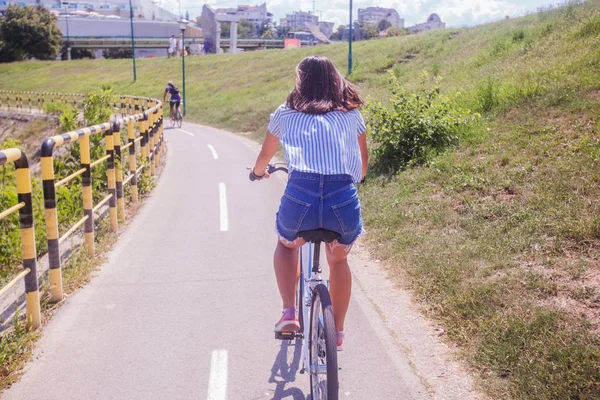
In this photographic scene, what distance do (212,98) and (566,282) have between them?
37569mm

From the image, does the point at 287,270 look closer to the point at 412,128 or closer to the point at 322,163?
the point at 322,163

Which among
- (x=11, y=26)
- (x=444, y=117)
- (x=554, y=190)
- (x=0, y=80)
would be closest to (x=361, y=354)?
(x=554, y=190)

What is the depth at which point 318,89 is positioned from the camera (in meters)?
3.83

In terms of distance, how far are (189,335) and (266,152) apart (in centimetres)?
189

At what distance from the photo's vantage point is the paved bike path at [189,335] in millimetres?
4332

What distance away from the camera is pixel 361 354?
4879mm

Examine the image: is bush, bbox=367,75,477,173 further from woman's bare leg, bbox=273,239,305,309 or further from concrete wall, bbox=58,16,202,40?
concrete wall, bbox=58,16,202,40

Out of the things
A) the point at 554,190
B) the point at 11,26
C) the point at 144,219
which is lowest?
the point at 144,219

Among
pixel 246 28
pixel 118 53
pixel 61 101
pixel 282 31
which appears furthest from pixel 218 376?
pixel 246 28

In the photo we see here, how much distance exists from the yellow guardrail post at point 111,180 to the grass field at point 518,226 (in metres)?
3.42

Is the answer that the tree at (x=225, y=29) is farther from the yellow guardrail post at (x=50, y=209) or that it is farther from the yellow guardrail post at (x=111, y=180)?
the yellow guardrail post at (x=50, y=209)

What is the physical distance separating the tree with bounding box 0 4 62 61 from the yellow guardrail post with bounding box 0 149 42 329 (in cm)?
8756

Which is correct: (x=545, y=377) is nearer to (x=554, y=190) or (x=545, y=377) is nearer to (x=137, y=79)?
(x=554, y=190)

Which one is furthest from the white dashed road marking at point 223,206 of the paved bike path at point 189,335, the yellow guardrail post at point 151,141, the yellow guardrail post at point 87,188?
the yellow guardrail post at point 87,188
